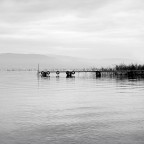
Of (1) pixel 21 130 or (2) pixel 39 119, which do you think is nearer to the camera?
(1) pixel 21 130

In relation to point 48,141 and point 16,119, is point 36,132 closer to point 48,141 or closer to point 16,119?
point 48,141

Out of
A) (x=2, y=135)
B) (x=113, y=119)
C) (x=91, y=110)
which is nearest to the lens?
(x=2, y=135)

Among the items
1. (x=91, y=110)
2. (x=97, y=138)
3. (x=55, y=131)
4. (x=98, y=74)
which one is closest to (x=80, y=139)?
(x=97, y=138)

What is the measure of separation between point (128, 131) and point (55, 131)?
14.7 ft

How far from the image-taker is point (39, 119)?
2275cm

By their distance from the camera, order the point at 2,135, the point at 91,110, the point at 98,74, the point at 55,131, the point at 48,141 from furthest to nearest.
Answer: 1. the point at 98,74
2. the point at 91,110
3. the point at 55,131
4. the point at 2,135
5. the point at 48,141

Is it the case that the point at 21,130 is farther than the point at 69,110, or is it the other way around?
the point at 69,110

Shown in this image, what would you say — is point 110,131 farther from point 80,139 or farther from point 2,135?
point 2,135

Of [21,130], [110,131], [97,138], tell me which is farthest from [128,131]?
[21,130]

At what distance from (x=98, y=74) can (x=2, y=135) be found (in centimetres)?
12418

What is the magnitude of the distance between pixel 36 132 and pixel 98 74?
12313 cm

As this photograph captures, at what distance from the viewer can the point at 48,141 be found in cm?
1600

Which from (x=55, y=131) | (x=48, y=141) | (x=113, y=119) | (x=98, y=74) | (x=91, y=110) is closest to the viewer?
(x=48, y=141)

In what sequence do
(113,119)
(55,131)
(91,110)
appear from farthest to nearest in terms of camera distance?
(91,110)
(113,119)
(55,131)
